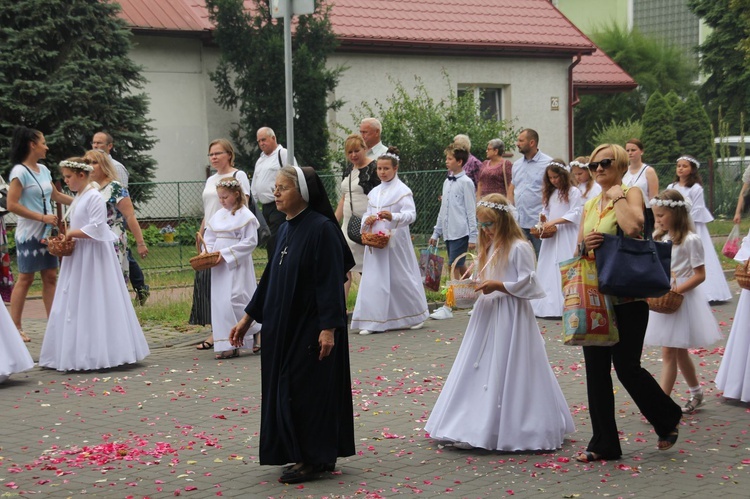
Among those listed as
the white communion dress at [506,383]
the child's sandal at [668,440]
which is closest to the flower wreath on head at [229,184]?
the white communion dress at [506,383]

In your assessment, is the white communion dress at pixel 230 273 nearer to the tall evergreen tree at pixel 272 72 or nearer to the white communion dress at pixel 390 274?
the white communion dress at pixel 390 274

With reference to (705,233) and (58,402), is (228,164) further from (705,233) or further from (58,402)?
(705,233)

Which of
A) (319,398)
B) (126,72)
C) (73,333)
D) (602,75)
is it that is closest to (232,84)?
(126,72)

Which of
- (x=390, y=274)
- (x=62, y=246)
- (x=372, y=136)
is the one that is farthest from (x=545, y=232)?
(x=62, y=246)

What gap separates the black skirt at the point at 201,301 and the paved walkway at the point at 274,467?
3.91 ft

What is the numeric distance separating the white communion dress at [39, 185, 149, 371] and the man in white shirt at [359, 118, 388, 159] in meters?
3.68

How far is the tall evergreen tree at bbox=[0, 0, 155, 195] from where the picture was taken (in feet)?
70.1

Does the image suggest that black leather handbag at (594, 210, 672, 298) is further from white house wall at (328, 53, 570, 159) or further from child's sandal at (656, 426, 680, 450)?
Answer: white house wall at (328, 53, 570, 159)

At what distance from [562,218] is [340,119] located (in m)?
14.8

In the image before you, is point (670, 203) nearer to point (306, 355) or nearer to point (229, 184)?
point (306, 355)

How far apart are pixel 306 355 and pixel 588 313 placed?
5.69 feet

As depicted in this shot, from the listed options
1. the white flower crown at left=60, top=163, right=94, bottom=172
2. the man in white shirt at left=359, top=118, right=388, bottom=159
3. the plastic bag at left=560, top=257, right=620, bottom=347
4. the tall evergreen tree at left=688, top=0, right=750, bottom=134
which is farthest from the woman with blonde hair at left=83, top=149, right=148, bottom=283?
the tall evergreen tree at left=688, top=0, right=750, bottom=134

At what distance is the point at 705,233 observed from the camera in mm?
14875

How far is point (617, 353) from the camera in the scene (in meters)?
7.20
